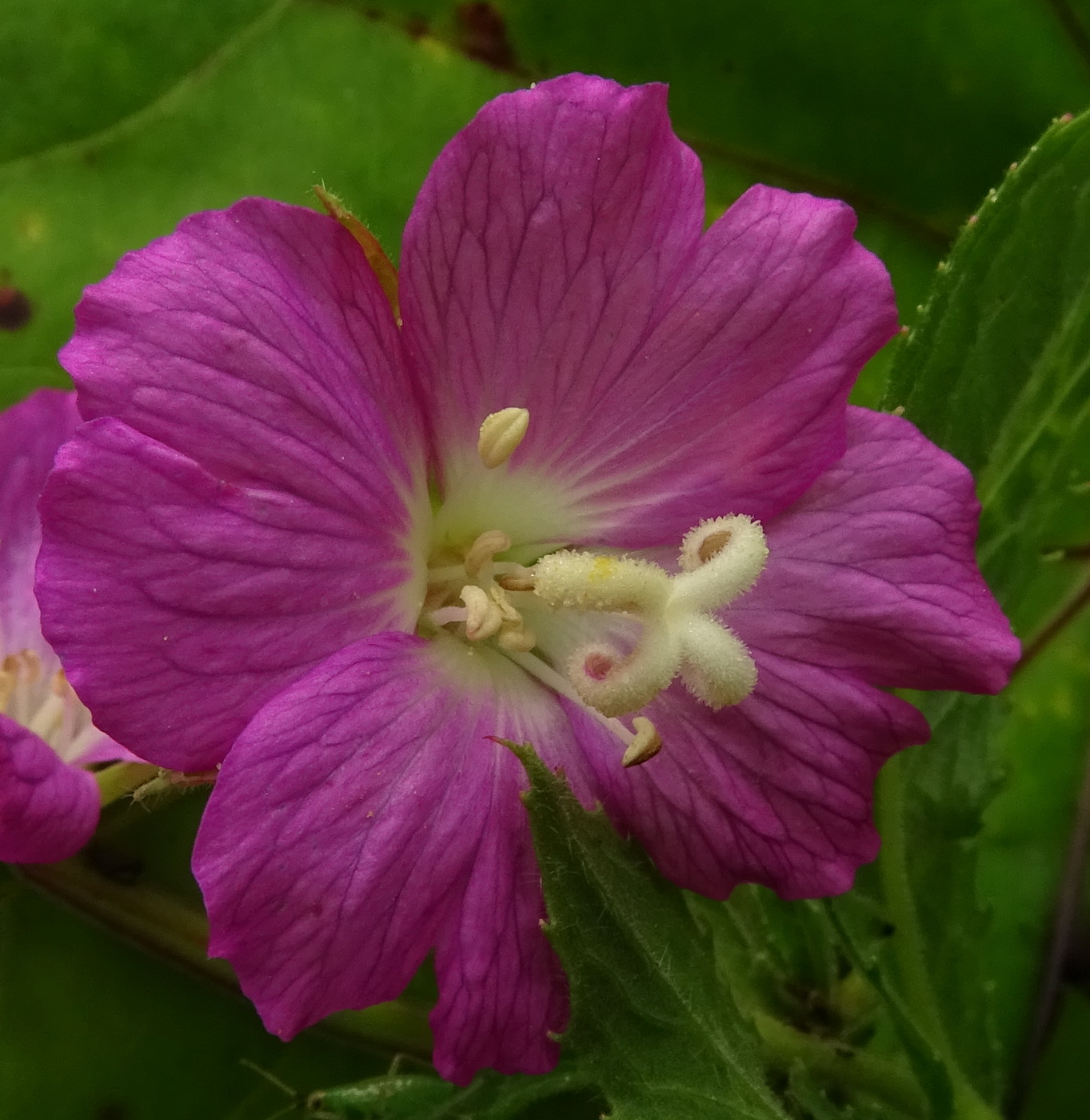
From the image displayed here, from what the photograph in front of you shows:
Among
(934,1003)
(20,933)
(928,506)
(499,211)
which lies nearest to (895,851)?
(934,1003)

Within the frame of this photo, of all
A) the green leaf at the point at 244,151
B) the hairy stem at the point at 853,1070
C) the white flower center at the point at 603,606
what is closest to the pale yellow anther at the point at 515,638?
the white flower center at the point at 603,606

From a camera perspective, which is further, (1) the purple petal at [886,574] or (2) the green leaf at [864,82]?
(2) the green leaf at [864,82]

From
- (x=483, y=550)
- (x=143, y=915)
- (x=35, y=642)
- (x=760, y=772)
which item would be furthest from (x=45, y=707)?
(x=760, y=772)

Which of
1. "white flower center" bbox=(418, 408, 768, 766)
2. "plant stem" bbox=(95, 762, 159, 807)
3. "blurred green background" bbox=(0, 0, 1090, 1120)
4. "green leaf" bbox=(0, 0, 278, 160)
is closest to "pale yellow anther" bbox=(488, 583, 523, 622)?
"white flower center" bbox=(418, 408, 768, 766)

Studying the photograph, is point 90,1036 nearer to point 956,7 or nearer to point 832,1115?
point 832,1115

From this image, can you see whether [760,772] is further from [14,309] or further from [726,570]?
[14,309]

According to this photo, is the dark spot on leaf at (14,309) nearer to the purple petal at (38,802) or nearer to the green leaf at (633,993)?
the purple petal at (38,802)

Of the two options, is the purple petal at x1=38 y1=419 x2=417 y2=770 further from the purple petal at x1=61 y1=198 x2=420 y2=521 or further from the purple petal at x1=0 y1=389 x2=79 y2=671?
the purple petal at x1=0 y1=389 x2=79 y2=671
